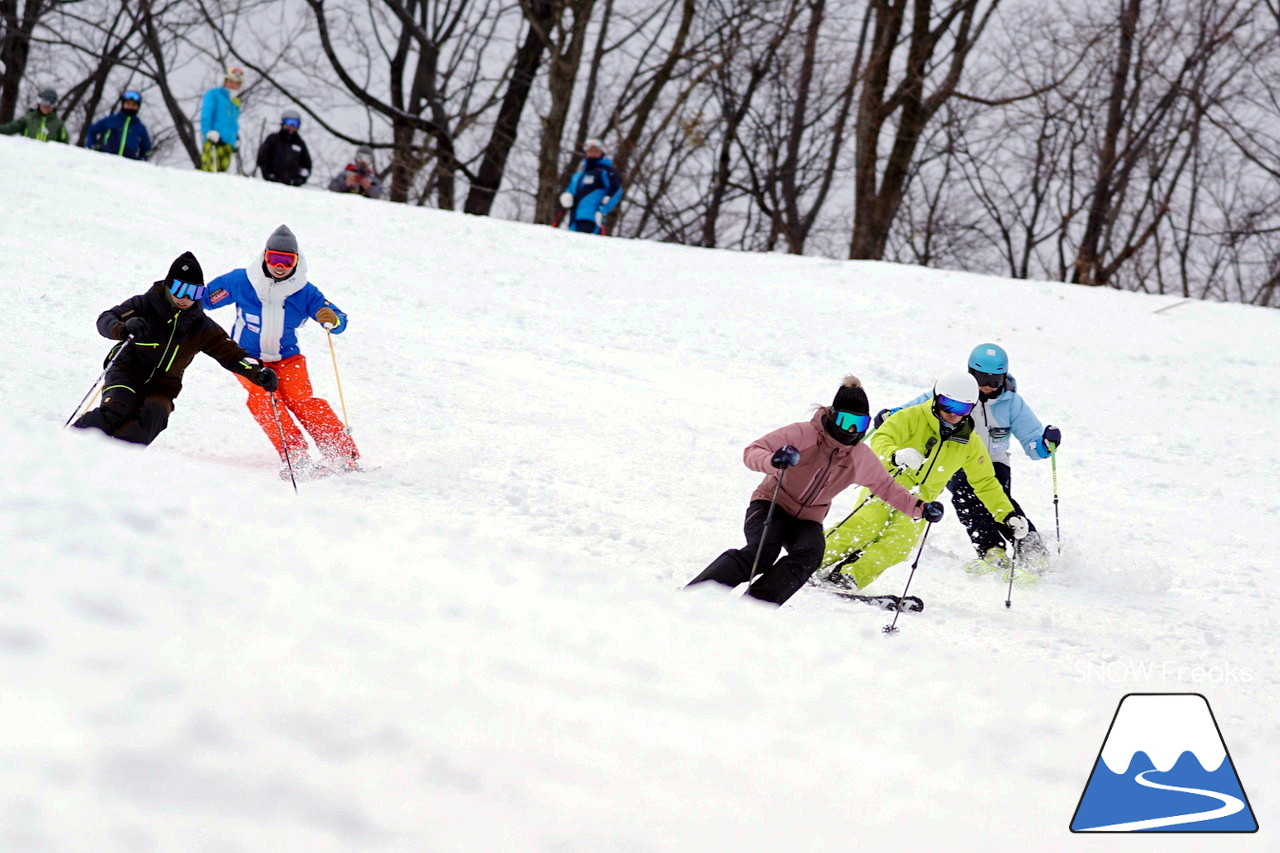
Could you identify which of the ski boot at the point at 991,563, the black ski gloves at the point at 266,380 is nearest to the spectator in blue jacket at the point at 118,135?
the black ski gloves at the point at 266,380

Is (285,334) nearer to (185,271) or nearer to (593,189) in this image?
(185,271)

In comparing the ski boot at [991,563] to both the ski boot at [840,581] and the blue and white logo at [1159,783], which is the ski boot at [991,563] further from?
the blue and white logo at [1159,783]

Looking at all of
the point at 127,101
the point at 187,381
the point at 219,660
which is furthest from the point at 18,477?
the point at 127,101

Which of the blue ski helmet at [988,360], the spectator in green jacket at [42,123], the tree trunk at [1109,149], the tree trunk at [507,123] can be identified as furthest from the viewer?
the tree trunk at [507,123]

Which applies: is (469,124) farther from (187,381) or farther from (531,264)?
(187,381)

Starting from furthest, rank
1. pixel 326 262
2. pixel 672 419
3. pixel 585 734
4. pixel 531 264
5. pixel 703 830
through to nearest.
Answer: pixel 531 264, pixel 326 262, pixel 672 419, pixel 585 734, pixel 703 830

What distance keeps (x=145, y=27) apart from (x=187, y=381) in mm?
23655

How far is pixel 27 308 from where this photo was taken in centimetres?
944

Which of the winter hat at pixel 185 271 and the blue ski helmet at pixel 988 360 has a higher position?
the blue ski helmet at pixel 988 360

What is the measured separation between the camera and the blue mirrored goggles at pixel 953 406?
240 inches

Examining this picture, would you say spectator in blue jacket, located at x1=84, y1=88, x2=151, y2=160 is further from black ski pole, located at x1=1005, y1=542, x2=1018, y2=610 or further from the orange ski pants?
black ski pole, located at x1=1005, y1=542, x2=1018, y2=610

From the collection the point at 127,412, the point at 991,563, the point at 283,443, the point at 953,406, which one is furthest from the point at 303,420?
the point at 991,563

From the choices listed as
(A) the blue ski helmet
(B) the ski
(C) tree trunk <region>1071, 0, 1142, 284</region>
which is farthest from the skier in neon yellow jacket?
(C) tree trunk <region>1071, 0, 1142, 284</region>

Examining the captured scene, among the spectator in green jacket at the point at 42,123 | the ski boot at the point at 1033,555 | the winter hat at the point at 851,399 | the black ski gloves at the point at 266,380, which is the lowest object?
the ski boot at the point at 1033,555
